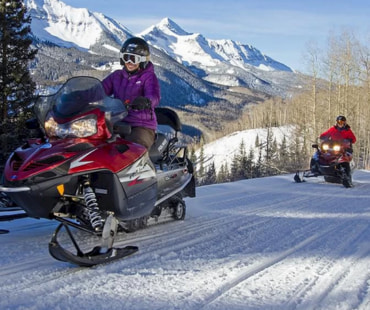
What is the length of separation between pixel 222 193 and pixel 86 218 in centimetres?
483

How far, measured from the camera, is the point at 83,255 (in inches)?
127

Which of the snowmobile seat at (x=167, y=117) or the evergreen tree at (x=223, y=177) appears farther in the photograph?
the evergreen tree at (x=223, y=177)

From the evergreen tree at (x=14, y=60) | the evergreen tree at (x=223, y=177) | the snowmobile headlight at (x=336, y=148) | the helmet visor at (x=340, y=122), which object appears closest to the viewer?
the snowmobile headlight at (x=336, y=148)

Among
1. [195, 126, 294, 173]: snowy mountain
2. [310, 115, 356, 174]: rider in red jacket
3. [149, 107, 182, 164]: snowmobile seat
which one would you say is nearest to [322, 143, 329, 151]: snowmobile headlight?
[310, 115, 356, 174]: rider in red jacket

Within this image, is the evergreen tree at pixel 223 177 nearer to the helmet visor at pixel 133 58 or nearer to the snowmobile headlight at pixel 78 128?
the helmet visor at pixel 133 58

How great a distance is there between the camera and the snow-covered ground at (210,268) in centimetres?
259

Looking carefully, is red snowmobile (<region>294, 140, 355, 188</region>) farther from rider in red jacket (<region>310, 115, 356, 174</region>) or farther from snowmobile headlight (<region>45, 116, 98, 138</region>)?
snowmobile headlight (<region>45, 116, 98, 138</region>)

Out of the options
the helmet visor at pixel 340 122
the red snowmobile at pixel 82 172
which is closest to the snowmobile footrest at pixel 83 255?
the red snowmobile at pixel 82 172

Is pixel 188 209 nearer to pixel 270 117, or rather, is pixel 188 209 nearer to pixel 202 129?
pixel 270 117

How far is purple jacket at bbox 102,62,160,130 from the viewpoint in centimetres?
460

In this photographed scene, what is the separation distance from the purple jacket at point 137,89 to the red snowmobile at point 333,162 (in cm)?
702

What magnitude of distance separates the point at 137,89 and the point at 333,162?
7.60 m

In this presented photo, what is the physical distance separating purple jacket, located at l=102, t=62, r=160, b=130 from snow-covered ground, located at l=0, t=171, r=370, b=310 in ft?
3.92

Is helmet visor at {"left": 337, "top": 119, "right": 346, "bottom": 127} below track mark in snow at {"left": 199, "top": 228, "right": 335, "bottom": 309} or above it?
above
